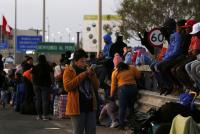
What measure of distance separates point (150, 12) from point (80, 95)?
127 feet

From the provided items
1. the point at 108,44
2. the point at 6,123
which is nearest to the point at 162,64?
the point at 108,44

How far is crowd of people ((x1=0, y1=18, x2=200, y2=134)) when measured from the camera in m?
8.92

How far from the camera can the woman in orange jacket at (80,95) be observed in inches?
348

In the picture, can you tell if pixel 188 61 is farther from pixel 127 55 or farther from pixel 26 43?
pixel 26 43

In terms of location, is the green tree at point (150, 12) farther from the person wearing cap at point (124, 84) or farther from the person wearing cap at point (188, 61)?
the person wearing cap at point (188, 61)

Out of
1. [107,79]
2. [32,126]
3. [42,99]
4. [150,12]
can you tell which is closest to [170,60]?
[107,79]

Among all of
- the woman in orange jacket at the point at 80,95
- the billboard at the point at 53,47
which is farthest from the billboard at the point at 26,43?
the woman in orange jacket at the point at 80,95

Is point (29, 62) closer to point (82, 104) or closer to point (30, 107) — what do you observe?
point (30, 107)

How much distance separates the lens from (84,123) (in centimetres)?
895

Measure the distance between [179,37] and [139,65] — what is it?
11.1ft

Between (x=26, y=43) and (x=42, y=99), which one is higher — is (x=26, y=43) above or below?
above

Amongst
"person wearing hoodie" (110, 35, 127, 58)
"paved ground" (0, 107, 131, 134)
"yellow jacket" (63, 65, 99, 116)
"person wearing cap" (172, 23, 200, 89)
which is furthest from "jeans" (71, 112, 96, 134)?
"person wearing hoodie" (110, 35, 127, 58)

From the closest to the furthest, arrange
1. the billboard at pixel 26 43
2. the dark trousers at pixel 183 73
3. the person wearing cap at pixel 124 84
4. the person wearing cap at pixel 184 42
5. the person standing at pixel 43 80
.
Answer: the dark trousers at pixel 183 73 → the person wearing cap at pixel 184 42 → the person wearing cap at pixel 124 84 → the person standing at pixel 43 80 → the billboard at pixel 26 43

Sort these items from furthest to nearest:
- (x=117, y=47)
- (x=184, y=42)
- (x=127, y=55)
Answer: (x=117, y=47)
(x=127, y=55)
(x=184, y=42)
